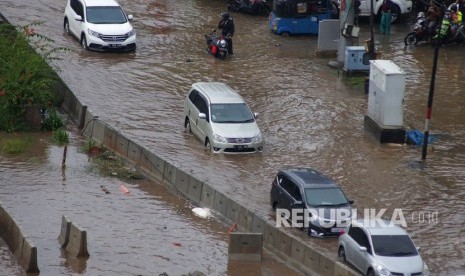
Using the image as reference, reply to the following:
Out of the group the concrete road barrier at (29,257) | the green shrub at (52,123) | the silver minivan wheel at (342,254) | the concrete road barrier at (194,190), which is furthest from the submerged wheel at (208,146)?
the concrete road barrier at (29,257)

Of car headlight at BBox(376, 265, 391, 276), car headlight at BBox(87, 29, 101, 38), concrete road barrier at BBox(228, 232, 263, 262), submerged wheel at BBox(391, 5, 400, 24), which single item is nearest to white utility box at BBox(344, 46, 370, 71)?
submerged wheel at BBox(391, 5, 400, 24)

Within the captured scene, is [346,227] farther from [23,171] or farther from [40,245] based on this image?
[23,171]

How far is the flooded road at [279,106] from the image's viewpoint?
29.4 metres

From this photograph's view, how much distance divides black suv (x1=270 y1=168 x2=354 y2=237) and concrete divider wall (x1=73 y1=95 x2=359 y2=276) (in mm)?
751

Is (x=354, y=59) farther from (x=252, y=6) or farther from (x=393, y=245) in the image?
(x=393, y=245)

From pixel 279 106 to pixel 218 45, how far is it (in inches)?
227

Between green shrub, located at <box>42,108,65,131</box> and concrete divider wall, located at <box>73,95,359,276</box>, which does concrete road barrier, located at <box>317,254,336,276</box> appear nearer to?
concrete divider wall, located at <box>73,95,359,276</box>

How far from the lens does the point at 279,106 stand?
37438mm

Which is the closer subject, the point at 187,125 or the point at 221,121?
the point at 221,121

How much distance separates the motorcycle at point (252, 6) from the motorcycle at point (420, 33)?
7.30m

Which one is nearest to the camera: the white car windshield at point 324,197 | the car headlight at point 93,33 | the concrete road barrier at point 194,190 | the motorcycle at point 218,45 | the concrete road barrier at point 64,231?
the concrete road barrier at point 64,231

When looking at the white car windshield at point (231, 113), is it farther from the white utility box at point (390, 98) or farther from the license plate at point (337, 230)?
the license plate at point (337, 230)

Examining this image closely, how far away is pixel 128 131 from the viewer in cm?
3447

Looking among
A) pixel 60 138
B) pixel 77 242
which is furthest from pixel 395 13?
pixel 77 242
